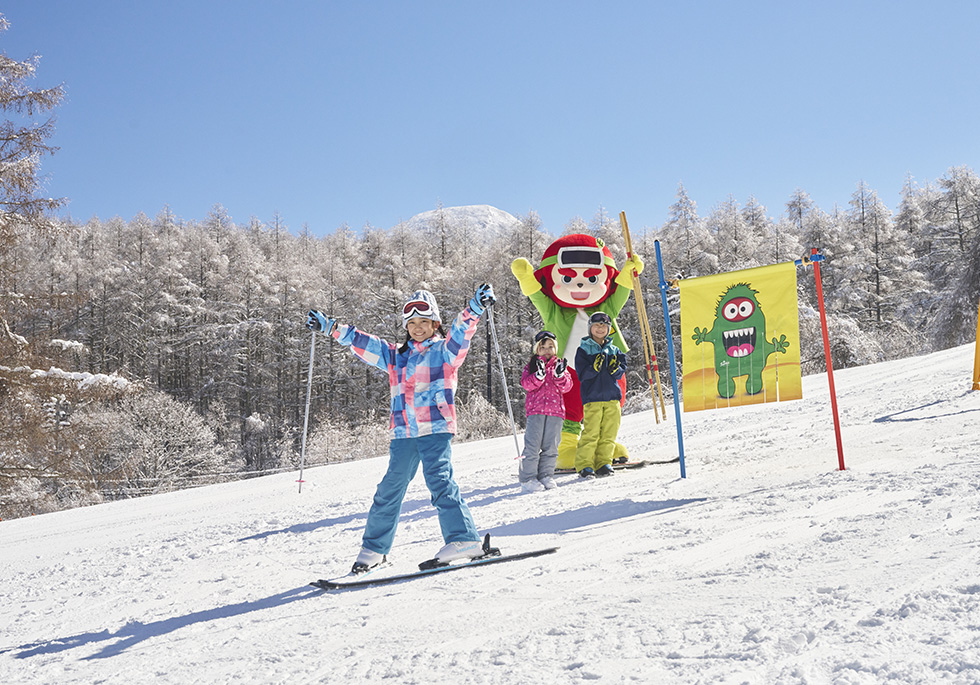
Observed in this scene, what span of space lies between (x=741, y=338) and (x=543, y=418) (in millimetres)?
2011

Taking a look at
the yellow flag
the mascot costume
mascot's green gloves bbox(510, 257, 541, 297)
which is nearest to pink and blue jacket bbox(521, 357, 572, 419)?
the mascot costume

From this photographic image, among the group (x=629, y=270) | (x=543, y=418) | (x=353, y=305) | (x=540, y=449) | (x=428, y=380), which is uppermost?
(x=353, y=305)

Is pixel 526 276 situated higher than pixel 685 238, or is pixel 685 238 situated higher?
pixel 685 238

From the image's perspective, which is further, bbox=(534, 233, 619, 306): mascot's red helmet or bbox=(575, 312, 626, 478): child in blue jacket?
bbox=(534, 233, 619, 306): mascot's red helmet

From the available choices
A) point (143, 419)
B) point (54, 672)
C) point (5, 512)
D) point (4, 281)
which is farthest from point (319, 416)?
point (54, 672)

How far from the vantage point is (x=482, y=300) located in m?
3.99

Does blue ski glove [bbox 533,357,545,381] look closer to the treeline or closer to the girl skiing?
the girl skiing

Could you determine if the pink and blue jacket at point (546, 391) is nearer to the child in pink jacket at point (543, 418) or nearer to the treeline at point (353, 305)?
the child in pink jacket at point (543, 418)

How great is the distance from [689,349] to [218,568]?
4.35 meters

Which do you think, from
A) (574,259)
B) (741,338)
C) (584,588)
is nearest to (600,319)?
(574,259)

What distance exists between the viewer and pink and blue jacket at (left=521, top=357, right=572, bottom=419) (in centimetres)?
659

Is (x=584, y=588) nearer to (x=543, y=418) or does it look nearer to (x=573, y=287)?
(x=543, y=418)

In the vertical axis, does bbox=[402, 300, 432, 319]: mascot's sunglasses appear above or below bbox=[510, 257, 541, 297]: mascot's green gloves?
below

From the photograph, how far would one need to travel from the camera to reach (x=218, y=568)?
452 cm
